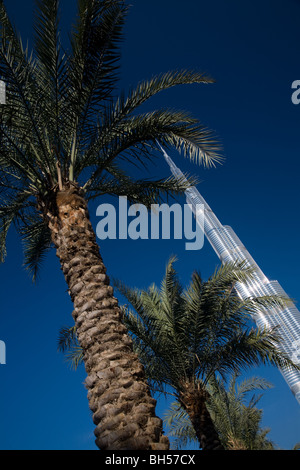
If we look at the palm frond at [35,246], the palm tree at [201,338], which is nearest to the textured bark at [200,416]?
the palm tree at [201,338]

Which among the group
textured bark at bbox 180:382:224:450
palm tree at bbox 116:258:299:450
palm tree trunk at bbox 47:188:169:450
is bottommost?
palm tree trunk at bbox 47:188:169:450

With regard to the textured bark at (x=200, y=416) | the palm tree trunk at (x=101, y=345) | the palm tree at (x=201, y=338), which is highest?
the palm tree at (x=201, y=338)

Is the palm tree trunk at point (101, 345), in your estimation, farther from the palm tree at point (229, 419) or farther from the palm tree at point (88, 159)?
the palm tree at point (229, 419)

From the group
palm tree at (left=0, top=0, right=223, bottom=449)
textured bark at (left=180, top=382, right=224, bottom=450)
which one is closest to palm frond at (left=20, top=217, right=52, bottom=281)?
palm tree at (left=0, top=0, right=223, bottom=449)

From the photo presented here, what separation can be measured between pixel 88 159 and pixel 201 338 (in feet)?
17.4

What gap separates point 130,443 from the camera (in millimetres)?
2648

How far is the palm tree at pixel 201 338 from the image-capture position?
26.1ft

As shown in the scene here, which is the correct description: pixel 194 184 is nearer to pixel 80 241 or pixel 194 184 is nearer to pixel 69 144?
pixel 69 144

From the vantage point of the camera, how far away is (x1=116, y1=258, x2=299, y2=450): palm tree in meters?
7.95

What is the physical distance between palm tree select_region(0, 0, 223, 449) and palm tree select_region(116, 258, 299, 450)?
317 centimetres

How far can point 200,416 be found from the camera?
25.8 ft

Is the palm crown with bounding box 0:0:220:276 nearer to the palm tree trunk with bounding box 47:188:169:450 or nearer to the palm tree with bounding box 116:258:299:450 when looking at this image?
the palm tree trunk with bounding box 47:188:169:450

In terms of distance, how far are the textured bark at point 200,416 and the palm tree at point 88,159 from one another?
4.97 meters
